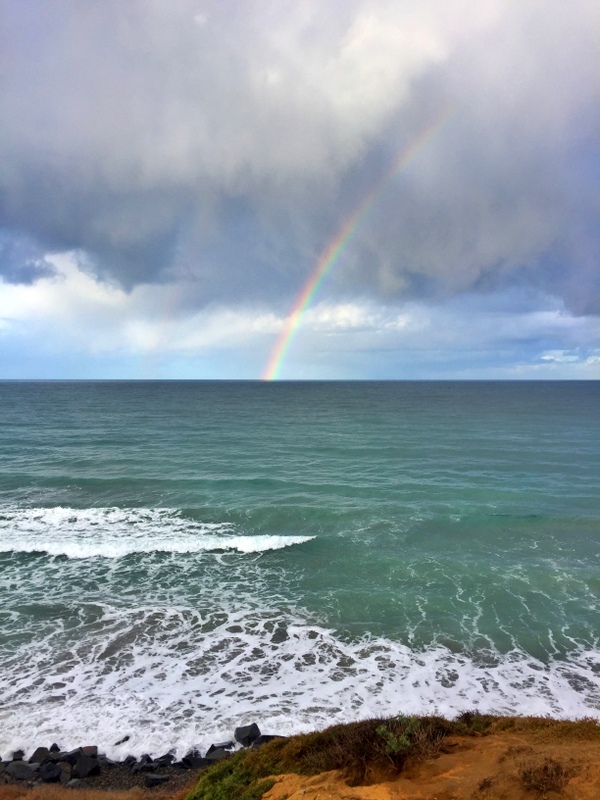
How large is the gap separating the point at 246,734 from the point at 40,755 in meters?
4.41

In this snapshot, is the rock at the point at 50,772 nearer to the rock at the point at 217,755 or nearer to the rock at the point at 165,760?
the rock at the point at 165,760

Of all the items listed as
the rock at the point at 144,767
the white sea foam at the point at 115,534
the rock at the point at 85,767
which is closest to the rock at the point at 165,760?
the rock at the point at 144,767

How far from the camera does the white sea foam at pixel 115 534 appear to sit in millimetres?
22672

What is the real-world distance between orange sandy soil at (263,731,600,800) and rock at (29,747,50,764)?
6.08 meters

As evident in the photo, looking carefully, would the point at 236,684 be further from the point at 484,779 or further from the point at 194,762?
the point at 484,779

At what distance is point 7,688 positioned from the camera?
12.5 meters

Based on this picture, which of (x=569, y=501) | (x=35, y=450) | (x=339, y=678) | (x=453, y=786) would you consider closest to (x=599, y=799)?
(x=453, y=786)

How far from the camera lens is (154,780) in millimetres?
9406

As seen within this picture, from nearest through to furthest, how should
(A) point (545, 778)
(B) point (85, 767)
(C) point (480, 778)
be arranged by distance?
1. (A) point (545, 778)
2. (C) point (480, 778)
3. (B) point (85, 767)

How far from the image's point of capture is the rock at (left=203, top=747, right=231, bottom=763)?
1009 cm

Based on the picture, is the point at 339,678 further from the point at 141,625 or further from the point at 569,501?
the point at 569,501

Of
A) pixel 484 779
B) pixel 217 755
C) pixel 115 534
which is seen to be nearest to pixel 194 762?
pixel 217 755

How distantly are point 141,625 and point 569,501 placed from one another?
26.7 meters

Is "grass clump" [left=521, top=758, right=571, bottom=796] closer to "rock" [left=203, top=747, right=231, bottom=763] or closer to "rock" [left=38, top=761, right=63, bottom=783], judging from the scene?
"rock" [left=203, top=747, right=231, bottom=763]
